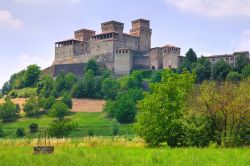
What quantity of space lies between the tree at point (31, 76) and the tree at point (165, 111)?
90.7 meters

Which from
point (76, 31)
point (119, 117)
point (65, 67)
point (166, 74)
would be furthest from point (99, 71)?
point (166, 74)

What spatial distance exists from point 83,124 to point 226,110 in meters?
53.0

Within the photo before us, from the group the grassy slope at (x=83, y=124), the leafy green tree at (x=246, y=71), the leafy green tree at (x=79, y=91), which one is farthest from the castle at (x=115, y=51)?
the grassy slope at (x=83, y=124)

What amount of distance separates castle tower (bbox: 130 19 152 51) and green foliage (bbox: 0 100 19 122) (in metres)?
43.9

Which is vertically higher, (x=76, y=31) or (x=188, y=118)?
(x=76, y=31)

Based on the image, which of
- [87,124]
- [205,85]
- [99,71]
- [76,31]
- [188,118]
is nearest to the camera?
[188,118]

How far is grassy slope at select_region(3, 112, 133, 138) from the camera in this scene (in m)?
72.4

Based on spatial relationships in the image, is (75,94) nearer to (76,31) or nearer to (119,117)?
(119,117)

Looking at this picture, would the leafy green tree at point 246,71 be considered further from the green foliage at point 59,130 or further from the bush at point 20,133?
the bush at point 20,133

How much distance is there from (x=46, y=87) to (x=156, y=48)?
93.1 ft

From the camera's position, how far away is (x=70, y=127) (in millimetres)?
63219

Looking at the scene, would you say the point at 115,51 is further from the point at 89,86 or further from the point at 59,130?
the point at 59,130

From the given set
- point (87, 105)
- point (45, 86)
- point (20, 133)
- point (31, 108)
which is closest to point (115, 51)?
point (45, 86)

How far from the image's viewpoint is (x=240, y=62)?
95.2m
